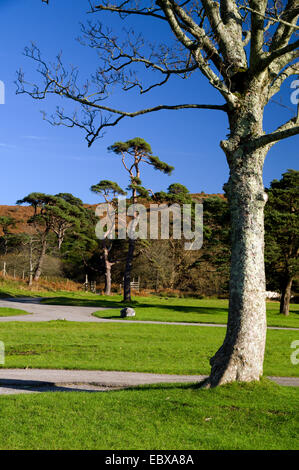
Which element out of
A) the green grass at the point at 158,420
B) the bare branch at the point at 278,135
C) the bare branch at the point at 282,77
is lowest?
the green grass at the point at 158,420

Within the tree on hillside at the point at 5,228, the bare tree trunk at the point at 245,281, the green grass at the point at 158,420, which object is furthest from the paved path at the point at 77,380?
the tree on hillside at the point at 5,228

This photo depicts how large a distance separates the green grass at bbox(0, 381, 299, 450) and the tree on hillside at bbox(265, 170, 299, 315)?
2142 cm

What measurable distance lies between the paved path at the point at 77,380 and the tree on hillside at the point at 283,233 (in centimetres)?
1852

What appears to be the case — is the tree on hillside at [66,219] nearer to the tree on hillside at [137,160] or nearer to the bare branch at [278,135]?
the tree on hillside at [137,160]

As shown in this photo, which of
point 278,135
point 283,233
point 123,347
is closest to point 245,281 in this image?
point 278,135

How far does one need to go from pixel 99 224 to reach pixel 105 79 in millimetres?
36869

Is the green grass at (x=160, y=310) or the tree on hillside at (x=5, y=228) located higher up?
the tree on hillside at (x=5, y=228)

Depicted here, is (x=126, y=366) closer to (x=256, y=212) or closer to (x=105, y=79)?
(x=256, y=212)

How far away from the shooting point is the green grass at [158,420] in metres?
4.73

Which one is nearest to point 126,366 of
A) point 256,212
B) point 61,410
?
point 61,410

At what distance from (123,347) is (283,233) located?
18.4 meters

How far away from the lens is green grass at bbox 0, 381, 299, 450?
473 cm

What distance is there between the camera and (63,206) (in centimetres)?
4306

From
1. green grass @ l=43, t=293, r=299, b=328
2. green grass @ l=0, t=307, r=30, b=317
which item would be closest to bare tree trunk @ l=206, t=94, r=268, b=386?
green grass @ l=43, t=293, r=299, b=328
